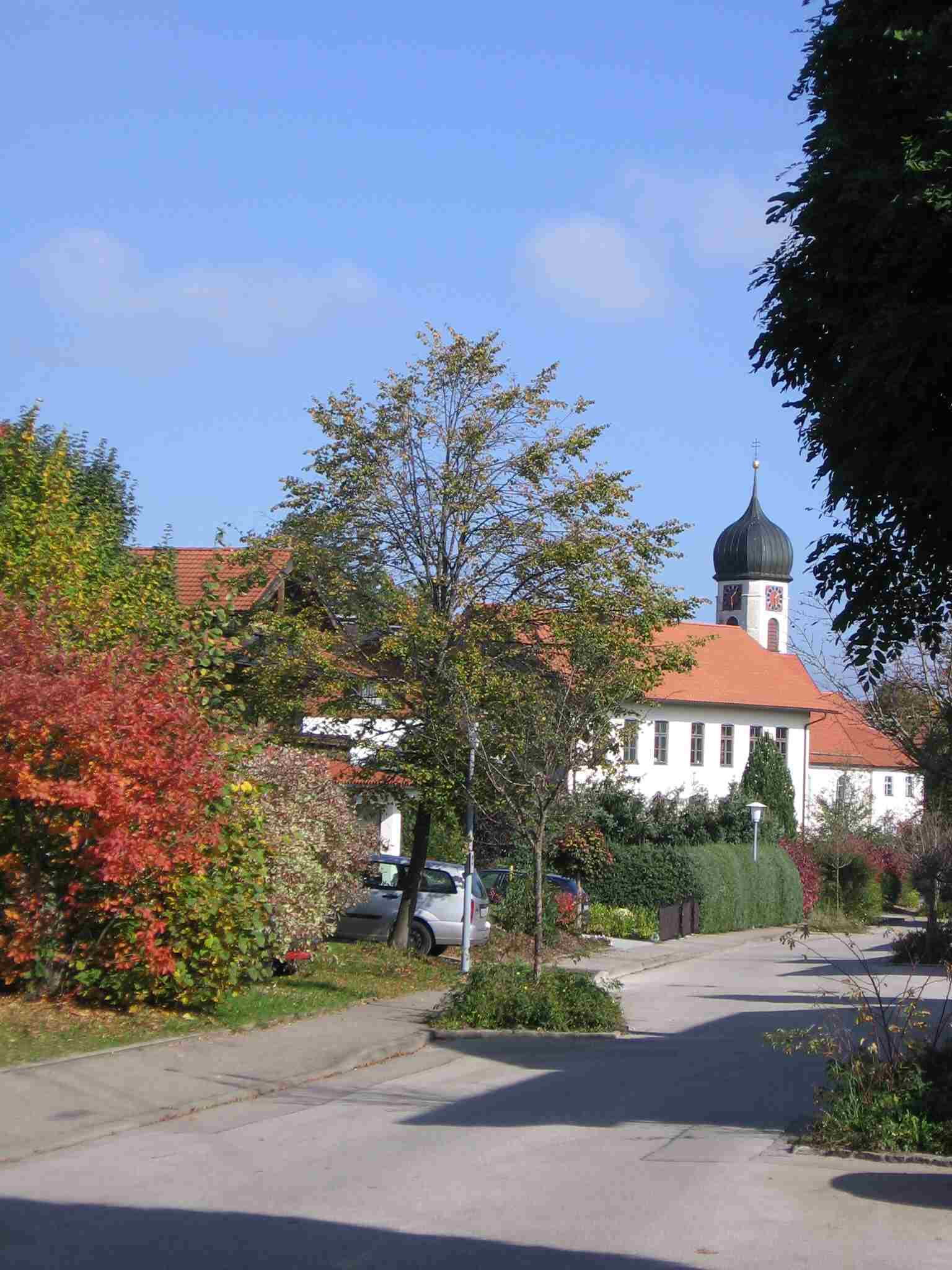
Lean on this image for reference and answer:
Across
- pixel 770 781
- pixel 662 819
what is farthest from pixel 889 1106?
pixel 770 781

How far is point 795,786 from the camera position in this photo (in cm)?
6988

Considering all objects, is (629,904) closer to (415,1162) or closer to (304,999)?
(304,999)

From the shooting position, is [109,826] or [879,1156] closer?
[879,1156]

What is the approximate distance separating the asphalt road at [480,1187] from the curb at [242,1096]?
12 cm

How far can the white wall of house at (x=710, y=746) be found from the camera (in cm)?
6744

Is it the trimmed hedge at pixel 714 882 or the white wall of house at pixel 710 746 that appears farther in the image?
the white wall of house at pixel 710 746

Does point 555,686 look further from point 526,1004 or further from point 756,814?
point 756,814

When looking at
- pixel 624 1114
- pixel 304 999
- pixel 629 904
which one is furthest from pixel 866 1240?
pixel 629 904

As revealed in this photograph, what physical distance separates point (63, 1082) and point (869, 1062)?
615 centimetres

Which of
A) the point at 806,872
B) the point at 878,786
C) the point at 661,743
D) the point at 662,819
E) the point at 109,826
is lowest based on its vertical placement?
the point at 109,826

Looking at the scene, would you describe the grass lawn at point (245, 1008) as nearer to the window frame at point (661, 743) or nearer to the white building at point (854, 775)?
the window frame at point (661, 743)

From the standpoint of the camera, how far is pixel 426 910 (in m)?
23.4

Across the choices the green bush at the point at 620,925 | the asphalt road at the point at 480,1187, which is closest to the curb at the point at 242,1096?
the asphalt road at the point at 480,1187

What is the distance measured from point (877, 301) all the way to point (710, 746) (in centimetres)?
6125
